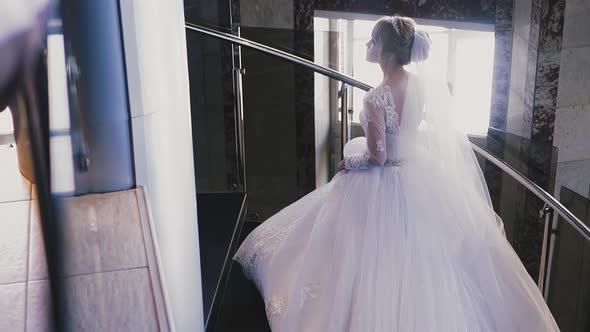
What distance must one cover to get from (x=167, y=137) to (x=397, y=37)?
5.09ft

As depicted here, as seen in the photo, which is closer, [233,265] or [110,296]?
[110,296]

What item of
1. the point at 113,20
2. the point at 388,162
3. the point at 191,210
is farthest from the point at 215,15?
the point at 113,20

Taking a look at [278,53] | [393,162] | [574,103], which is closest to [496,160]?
[393,162]

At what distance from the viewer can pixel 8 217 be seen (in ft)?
1.25

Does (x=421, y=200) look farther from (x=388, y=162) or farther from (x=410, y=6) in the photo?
(x=410, y=6)

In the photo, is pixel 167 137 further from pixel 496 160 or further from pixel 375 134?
pixel 496 160

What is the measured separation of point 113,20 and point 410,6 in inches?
142

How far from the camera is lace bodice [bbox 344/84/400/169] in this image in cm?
220

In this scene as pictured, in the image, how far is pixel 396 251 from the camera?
197 centimetres

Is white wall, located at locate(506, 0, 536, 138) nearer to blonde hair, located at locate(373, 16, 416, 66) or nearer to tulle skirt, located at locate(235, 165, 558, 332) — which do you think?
blonde hair, located at locate(373, 16, 416, 66)

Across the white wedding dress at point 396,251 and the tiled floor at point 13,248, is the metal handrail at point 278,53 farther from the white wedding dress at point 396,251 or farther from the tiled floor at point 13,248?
the tiled floor at point 13,248

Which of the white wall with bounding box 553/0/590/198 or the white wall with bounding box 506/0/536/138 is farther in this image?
the white wall with bounding box 553/0/590/198

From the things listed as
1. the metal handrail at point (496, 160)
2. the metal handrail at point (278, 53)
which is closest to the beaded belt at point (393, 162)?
the metal handrail at point (496, 160)

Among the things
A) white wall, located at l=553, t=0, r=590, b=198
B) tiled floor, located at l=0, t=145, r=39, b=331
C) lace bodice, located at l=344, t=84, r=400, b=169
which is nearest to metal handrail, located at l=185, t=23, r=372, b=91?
lace bodice, located at l=344, t=84, r=400, b=169
